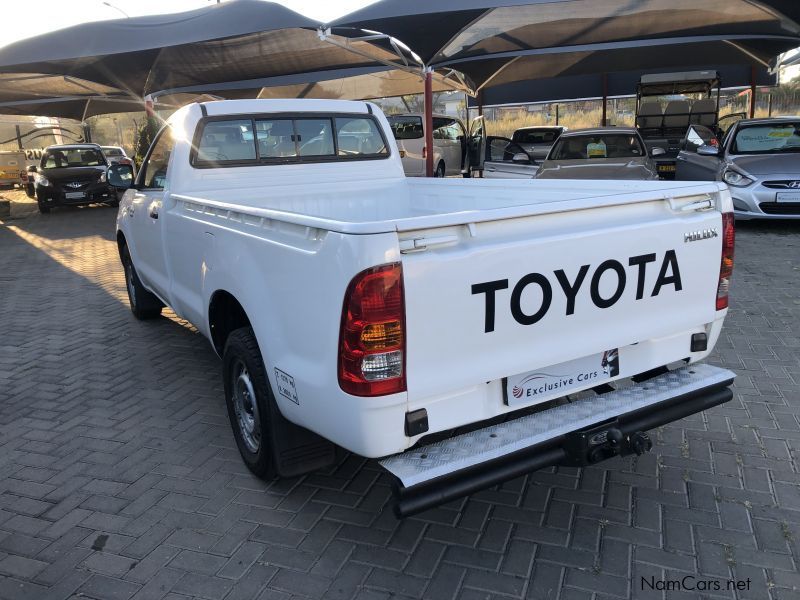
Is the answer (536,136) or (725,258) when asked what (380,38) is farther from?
(725,258)

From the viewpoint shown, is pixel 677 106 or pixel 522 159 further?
pixel 677 106

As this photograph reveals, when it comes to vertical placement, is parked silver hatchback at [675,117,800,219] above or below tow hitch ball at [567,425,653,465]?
above

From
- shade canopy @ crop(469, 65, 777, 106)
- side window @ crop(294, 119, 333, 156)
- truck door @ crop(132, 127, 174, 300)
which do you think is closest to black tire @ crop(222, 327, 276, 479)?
truck door @ crop(132, 127, 174, 300)

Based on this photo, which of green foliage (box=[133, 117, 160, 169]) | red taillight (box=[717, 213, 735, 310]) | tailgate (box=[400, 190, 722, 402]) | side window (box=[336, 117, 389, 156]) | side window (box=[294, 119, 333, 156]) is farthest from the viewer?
green foliage (box=[133, 117, 160, 169])

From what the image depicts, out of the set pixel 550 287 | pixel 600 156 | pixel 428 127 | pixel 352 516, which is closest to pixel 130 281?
pixel 352 516

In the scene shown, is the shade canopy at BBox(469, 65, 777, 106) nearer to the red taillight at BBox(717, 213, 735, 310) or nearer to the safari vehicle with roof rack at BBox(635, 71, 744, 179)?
the safari vehicle with roof rack at BBox(635, 71, 744, 179)

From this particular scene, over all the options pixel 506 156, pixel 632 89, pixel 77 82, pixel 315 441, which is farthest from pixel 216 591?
pixel 632 89

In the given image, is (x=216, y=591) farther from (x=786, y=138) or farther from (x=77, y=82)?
(x=77, y=82)

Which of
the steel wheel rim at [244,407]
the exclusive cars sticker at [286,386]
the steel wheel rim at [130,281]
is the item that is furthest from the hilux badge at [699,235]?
the steel wheel rim at [130,281]

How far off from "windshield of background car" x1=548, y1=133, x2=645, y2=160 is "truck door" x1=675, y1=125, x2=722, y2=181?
113 centimetres

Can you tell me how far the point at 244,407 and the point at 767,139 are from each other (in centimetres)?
1024

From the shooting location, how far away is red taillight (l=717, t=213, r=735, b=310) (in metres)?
3.01

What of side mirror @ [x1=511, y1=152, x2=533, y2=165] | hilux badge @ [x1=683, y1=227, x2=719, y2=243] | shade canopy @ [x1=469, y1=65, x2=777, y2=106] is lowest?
hilux badge @ [x1=683, y1=227, x2=719, y2=243]

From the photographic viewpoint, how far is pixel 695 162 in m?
11.6
